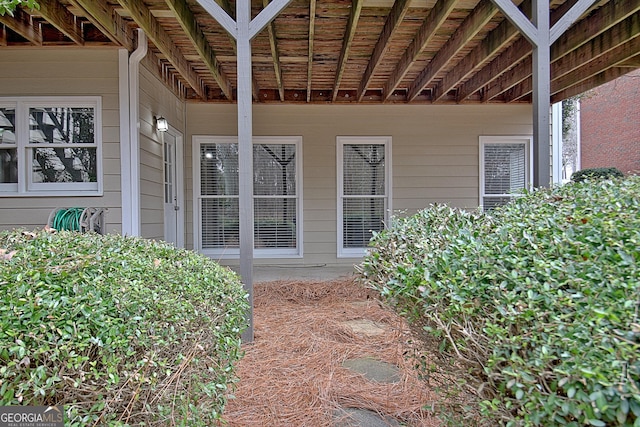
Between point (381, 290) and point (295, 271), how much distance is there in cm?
454

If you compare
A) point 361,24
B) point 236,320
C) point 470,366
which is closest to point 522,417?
point 470,366

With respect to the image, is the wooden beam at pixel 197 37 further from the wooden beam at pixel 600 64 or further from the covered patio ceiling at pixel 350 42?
the wooden beam at pixel 600 64

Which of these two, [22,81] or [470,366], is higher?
[22,81]

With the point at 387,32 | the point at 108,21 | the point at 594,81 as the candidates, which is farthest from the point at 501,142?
the point at 108,21

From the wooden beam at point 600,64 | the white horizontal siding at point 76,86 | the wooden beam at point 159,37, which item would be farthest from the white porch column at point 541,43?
the white horizontal siding at point 76,86

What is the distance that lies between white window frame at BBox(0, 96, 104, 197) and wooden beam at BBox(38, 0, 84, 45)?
61cm

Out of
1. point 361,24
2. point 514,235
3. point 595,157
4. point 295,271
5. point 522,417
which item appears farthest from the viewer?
point 595,157

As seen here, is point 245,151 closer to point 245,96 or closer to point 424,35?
point 245,96

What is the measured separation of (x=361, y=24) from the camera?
13.3ft

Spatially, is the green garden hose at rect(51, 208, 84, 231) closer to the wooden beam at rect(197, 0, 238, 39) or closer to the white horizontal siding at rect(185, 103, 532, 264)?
the white horizontal siding at rect(185, 103, 532, 264)

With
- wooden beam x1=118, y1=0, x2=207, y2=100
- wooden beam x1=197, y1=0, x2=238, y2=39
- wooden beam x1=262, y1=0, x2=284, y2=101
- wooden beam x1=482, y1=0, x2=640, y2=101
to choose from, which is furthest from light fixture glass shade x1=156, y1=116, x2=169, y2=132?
wooden beam x1=482, y1=0, x2=640, y2=101

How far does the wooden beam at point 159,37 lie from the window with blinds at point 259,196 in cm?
119

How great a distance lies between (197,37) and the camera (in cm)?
407

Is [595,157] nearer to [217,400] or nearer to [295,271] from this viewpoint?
[295,271]
